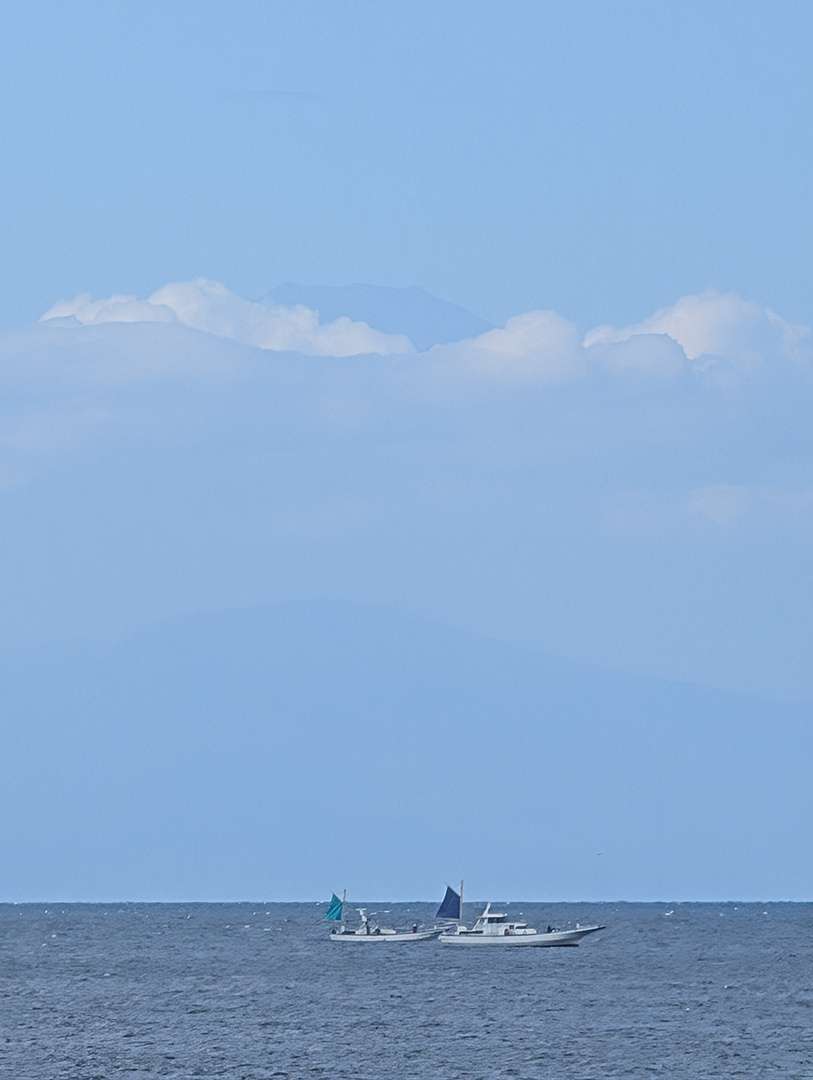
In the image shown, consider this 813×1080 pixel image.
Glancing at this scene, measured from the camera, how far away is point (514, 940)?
16538 cm

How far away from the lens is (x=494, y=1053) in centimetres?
7931

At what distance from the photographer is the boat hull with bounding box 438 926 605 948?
16625cm

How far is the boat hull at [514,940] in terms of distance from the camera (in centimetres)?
16625

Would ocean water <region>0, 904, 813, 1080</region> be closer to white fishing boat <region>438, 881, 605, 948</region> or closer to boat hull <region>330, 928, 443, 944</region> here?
white fishing boat <region>438, 881, 605, 948</region>

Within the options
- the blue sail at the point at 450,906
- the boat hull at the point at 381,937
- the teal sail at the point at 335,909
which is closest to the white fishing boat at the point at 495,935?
the blue sail at the point at 450,906

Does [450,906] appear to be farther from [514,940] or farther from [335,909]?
[335,909]

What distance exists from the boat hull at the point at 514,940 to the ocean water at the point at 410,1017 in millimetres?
2064

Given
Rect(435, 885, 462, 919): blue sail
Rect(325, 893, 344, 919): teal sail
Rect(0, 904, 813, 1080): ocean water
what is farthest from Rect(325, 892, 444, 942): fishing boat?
Rect(0, 904, 813, 1080): ocean water

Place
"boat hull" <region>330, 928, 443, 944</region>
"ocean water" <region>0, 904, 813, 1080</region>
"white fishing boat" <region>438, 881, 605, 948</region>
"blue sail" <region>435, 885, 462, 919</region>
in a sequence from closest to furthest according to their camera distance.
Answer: "ocean water" <region>0, 904, 813, 1080</region>, "white fishing boat" <region>438, 881, 605, 948</region>, "blue sail" <region>435, 885, 462, 919</region>, "boat hull" <region>330, 928, 443, 944</region>

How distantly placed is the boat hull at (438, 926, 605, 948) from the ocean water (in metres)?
2.06

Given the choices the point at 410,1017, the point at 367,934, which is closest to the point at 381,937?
the point at 367,934

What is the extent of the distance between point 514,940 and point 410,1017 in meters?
69.3

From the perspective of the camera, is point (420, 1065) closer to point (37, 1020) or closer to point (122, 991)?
point (37, 1020)

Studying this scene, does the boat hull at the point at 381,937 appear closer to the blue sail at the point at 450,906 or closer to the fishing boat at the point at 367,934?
the fishing boat at the point at 367,934
